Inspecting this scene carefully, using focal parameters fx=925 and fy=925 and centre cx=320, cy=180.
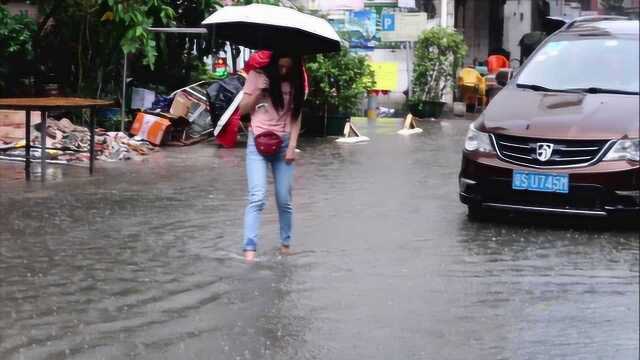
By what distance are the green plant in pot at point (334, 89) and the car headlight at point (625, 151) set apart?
7.27m

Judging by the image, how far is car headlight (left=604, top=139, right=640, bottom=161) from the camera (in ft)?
21.8

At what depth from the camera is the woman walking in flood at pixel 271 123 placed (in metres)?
5.84

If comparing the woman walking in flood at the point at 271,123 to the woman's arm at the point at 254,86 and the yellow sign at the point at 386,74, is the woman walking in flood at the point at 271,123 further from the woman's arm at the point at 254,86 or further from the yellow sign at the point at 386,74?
the yellow sign at the point at 386,74

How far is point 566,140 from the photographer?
22.1ft

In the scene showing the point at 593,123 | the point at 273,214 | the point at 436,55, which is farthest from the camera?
the point at 436,55

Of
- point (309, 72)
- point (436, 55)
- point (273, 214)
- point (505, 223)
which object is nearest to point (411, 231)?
point (505, 223)

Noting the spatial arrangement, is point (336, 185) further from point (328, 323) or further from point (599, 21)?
point (328, 323)

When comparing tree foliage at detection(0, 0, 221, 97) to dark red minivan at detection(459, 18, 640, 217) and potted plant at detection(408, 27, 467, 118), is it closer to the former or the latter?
potted plant at detection(408, 27, 467, 118)

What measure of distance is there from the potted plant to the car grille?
1082 cm

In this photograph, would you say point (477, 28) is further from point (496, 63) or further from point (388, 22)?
point (388, 22)

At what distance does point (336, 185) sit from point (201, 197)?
4.89 ft

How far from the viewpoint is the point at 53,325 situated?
4.74m

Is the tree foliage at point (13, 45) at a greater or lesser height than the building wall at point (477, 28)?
lesser

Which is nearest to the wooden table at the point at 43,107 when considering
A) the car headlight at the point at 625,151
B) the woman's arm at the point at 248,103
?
the woman's arm at the point at 248,103
